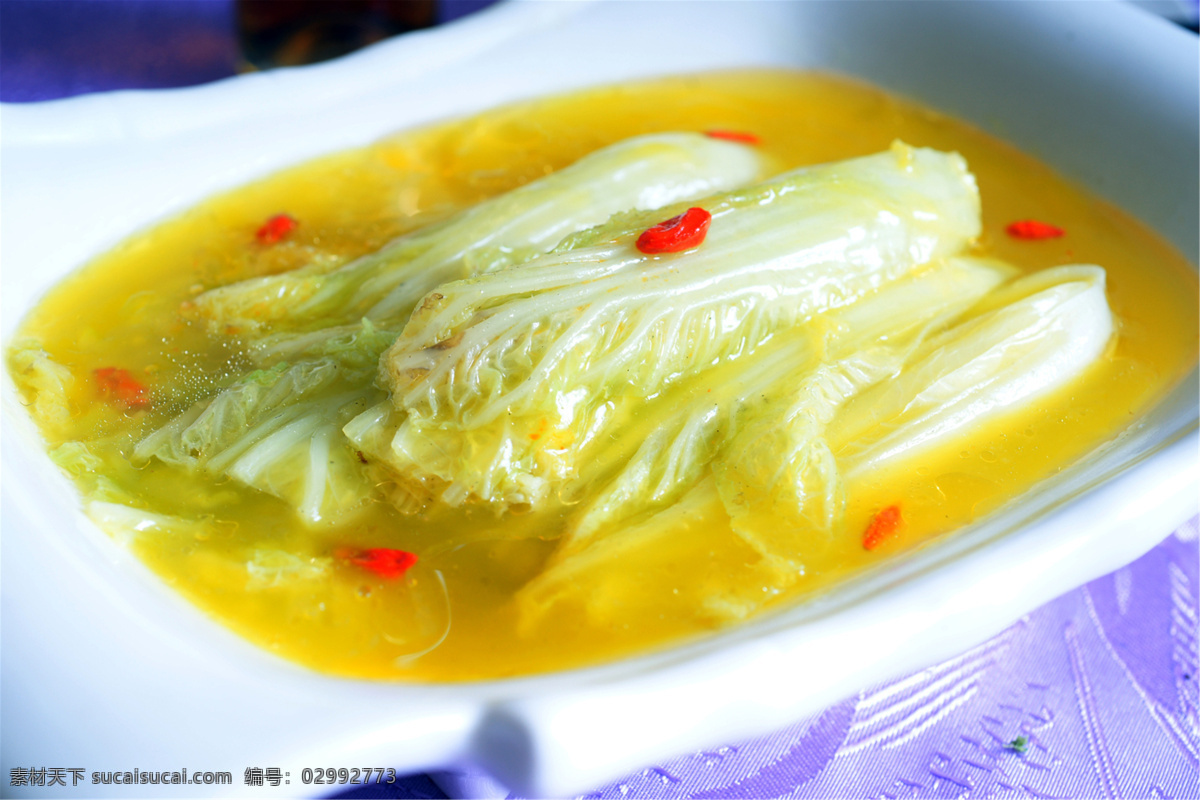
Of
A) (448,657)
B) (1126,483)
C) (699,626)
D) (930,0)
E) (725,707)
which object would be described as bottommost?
(448,657)

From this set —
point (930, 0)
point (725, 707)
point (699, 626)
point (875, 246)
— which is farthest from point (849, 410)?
point (930, 0)

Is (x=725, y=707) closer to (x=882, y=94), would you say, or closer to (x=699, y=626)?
(x=699, y=626)

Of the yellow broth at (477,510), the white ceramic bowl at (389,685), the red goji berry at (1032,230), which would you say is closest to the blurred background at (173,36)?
the white ceramic bowl at (389,685)

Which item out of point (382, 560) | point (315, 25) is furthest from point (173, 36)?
point (382, 560)

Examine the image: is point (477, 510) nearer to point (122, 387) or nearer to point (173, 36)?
point (122, 387)

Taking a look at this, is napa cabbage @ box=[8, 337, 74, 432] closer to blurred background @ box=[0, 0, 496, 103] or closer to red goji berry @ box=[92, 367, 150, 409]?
red goji berry @ box=[92, 367, 150, 409]

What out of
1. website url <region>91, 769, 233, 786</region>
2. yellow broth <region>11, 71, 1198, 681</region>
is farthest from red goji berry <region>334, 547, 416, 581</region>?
website url <region>91, 769, 233, 786</region>
